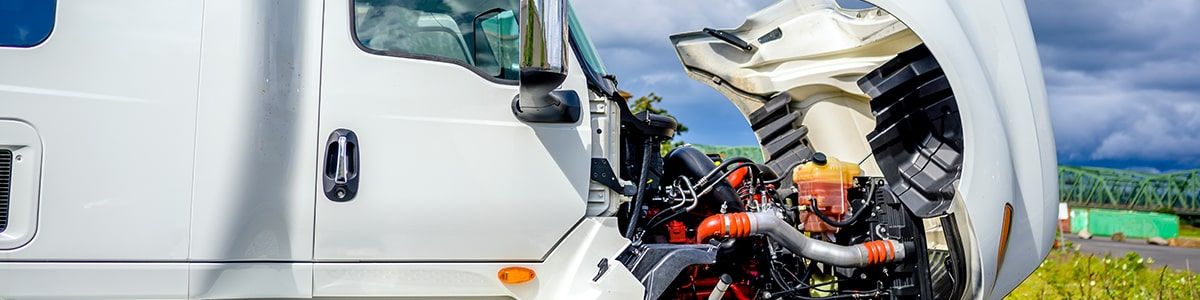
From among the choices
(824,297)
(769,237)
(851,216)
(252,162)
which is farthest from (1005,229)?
(252,162)

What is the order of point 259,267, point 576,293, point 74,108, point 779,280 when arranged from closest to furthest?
point 74,108 < point 259,267 < point 576,293 < point 779,280

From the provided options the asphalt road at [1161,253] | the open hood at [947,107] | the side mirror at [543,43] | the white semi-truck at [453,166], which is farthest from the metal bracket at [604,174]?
the asphalt road at [1161,253]

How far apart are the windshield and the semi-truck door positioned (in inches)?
6.2

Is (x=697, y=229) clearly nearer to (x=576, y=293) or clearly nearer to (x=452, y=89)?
(x=576, y=293)

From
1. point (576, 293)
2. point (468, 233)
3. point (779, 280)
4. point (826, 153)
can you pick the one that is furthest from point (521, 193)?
point (826, 153)

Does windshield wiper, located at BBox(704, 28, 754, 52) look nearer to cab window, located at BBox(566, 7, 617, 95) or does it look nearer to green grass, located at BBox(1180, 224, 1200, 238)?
cab window, located at BBox(566, 7, 617, 95)

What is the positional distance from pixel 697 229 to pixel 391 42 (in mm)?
1401

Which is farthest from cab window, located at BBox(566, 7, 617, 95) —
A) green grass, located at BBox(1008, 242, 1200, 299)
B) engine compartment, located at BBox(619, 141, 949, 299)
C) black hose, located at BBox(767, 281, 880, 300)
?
green grass, located at BBox(1008, 242, 1200, 299)

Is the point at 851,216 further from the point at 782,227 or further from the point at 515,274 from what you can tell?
the point at 515,274

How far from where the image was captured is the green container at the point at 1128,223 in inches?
959

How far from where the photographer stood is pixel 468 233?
3049 millimetres

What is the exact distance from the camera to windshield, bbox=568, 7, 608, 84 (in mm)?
3312

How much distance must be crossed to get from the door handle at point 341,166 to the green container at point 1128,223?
26116mm

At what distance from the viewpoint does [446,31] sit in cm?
314
